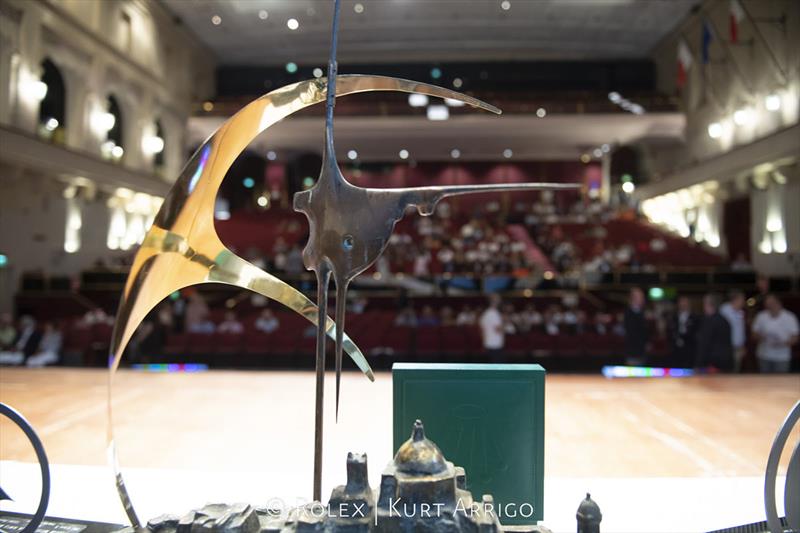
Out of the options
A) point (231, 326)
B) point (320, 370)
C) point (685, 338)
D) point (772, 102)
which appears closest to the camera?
point (320, 370)

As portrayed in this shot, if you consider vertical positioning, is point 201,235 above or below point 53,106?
→ below

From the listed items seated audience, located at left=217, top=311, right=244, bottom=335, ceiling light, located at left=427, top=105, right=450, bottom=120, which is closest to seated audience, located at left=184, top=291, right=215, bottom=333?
seated audience, located at left=217, top=311, right=244, bottom=335

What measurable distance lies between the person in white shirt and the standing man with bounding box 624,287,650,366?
143 centimetres

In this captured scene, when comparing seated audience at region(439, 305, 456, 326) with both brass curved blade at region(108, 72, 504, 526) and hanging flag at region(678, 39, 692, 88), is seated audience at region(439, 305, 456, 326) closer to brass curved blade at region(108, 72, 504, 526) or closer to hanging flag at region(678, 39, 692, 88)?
brass curved blade at region(108, 72, 504, 526)

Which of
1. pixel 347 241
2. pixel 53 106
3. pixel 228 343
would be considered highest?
pixel 53 106

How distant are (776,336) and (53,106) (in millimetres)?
13310

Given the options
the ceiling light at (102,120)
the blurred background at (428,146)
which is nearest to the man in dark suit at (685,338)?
the blurred background at (428,146)

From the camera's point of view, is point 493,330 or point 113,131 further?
point 113,131

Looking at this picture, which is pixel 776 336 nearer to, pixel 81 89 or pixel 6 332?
pixel 6 332

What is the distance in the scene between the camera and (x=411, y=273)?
40.9 ft

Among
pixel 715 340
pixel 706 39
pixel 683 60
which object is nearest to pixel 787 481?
A: pixel 715 340

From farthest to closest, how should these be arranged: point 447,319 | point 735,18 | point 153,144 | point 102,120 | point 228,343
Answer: point 153,144
point 102,120
point 735,18
point 447,319
point 228,343

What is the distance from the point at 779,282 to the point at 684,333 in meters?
1.64

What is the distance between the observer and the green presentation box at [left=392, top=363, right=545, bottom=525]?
2.58 metres
